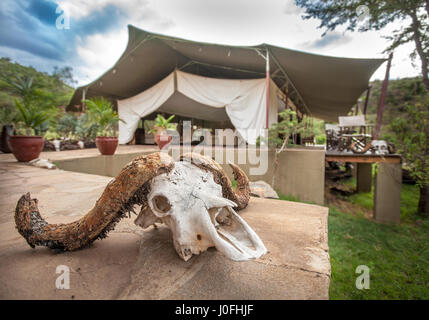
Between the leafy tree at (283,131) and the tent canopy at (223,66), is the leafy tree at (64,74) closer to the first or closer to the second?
the tent canopy at (223,66)

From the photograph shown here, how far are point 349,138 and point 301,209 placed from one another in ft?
20.2

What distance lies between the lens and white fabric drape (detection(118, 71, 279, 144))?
21.1 feet

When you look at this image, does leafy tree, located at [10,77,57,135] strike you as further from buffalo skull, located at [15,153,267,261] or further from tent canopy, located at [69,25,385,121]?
buffalo skull, located at [15,153,267,261]

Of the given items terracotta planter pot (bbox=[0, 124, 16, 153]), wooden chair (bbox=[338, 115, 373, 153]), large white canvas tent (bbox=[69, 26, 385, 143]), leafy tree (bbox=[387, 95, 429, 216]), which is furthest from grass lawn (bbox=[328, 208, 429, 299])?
terracotta planter pot (bbox=[0, 124, 16, 153])

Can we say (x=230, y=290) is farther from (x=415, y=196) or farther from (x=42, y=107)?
(x=415, y=196)

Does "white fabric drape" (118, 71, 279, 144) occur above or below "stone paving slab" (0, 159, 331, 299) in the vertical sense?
above

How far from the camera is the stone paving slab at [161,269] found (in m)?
0.70

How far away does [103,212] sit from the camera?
865 millimetres

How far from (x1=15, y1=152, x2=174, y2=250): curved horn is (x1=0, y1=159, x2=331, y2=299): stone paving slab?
74mm

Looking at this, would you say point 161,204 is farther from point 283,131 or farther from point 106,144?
point 283,131

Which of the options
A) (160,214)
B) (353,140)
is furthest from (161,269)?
(353,140)
